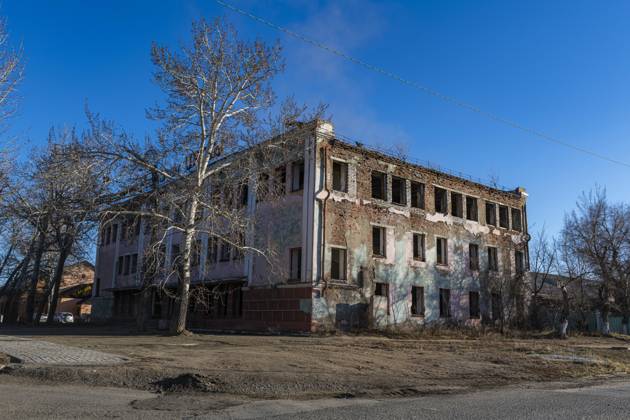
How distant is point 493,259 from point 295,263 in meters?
15.2

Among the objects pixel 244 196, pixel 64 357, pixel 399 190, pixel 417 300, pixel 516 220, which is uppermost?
pixel 399 190

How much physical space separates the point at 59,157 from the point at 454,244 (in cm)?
2186

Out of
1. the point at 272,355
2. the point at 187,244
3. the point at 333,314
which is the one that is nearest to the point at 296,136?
the point at 187,244

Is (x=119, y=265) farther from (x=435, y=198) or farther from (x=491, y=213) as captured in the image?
(x=491, y=213)

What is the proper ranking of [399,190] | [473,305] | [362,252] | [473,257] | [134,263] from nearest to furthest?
[362,252] < [399,190] < [473,305] < [473,257] < [134,263]

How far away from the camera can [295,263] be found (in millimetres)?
25641

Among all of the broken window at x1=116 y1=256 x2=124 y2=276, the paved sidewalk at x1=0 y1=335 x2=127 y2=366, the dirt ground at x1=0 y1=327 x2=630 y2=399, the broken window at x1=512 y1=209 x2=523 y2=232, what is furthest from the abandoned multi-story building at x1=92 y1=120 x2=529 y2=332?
the paved sidewalk at x1=0 y1=335 x2=127 y2=366

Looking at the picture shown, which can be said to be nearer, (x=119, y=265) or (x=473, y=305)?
(x=473, y=305)

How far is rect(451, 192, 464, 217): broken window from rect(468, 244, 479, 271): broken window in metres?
2.18

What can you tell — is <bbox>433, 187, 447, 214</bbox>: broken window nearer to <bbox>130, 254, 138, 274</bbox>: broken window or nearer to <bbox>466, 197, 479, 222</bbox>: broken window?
<bbox>466, 197, 479, 222</bbox>: broken window

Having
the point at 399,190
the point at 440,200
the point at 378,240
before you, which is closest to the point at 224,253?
the point at 378,240

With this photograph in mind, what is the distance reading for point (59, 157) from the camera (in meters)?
19.6

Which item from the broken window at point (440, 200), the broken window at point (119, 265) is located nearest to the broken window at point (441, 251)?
the broken window at point (440, 200)

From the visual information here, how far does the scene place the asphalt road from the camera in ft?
22.4
